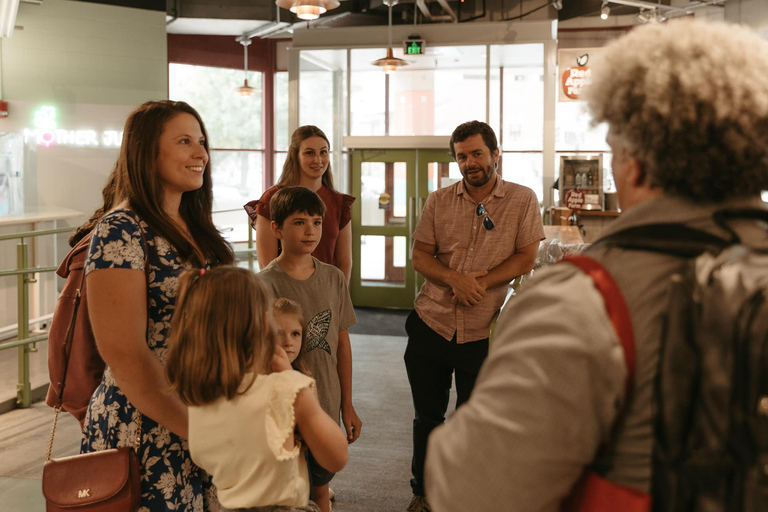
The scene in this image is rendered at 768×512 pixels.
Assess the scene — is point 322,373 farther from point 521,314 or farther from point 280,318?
point 521,314

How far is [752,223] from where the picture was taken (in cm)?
88

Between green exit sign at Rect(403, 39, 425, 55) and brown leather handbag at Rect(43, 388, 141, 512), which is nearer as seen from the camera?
brown leather handbag at Rect(43, 388, 141, 512)

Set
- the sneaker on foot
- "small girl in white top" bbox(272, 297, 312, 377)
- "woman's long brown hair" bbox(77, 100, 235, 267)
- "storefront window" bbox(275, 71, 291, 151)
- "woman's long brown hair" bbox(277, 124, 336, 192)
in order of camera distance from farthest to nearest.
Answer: "storefront window" bbox(275, 71, 291, 151)
"woman's long brown hair" bbox(277, 124, 336, 192)
the sneaker on foot
"small girl in white top" bbox(272, 297, 312, 377)
"woman's long brown hair" bbox(77, 100, 235, 267)

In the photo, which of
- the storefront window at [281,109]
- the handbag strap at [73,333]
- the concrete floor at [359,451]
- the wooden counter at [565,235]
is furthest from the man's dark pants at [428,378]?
the storefront window at [281,109]

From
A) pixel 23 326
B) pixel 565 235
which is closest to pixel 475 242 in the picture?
pixel 565 235

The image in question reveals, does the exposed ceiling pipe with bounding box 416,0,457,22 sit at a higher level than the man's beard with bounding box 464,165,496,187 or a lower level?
higher

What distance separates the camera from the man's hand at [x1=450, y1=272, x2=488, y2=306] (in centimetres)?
292

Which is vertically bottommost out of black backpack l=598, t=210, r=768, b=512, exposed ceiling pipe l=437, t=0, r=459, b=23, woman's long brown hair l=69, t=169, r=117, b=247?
black backpack l=598, t=210, r=768, b=512

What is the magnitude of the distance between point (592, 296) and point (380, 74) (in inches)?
376

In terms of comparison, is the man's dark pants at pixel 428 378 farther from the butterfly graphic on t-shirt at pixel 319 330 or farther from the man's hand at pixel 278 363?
the man's hand at pixel 278 363

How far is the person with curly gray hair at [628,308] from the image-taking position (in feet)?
2.70

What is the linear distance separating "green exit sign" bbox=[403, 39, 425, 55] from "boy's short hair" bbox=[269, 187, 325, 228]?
684 cm

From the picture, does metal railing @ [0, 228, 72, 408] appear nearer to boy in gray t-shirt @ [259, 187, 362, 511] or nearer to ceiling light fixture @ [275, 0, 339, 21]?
ceiling light fixture @ [275, 0, 339, 21]

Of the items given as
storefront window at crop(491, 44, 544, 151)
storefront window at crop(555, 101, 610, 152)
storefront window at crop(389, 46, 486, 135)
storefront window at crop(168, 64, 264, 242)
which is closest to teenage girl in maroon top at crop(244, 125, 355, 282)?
storefront window at crop(389, 46, 486, 135)
